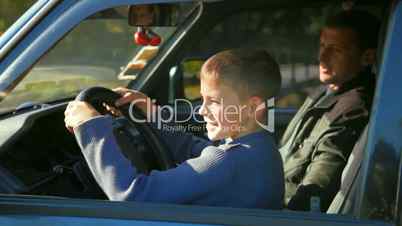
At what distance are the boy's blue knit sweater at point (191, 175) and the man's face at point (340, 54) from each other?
678 millimetres

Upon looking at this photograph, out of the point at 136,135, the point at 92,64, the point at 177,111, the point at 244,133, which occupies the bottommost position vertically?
the point at 177,111

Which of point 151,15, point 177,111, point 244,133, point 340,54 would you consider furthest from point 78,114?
point 177,111

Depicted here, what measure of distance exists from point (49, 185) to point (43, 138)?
0.36 m

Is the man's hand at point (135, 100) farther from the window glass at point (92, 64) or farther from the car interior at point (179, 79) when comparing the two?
the window glass at point (92, 64)

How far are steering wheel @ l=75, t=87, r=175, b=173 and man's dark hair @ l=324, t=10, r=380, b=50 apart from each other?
756 millimetres

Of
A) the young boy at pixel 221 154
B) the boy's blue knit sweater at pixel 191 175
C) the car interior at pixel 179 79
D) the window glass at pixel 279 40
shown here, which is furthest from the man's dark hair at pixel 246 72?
the window glass at pixel 279 40

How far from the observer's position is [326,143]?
7.95 ft

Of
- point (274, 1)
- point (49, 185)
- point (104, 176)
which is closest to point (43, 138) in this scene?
point (49, 185)

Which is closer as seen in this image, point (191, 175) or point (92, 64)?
point (191, 175)

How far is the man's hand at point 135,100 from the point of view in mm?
2428

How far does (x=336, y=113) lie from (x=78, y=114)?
0.94 m

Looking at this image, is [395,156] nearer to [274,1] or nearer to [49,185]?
[49,185]

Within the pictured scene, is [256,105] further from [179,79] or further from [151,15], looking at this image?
[179,79]

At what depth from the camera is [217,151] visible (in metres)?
1.98
